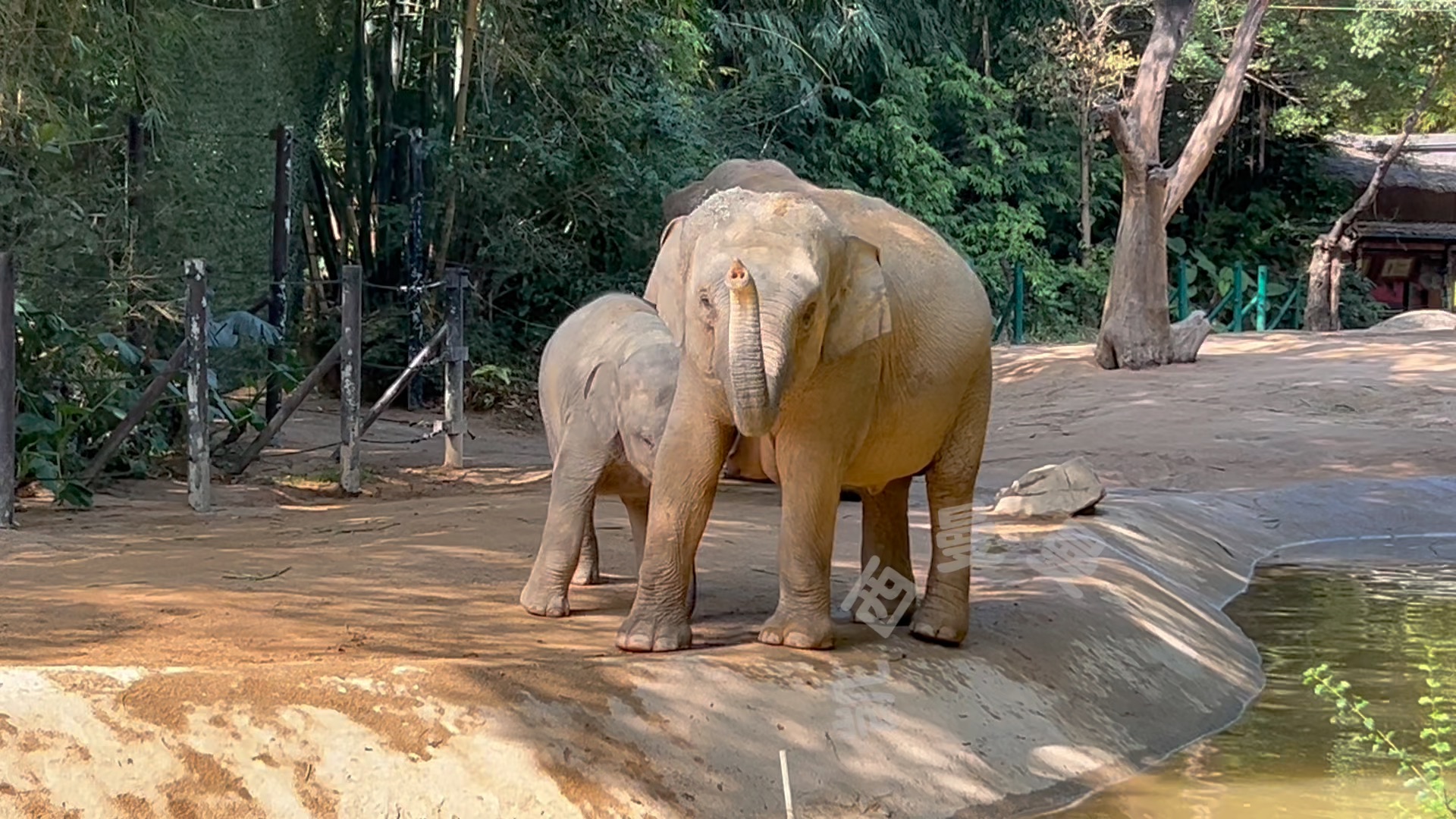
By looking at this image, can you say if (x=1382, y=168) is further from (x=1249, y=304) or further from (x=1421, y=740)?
(x=1421, y=740)

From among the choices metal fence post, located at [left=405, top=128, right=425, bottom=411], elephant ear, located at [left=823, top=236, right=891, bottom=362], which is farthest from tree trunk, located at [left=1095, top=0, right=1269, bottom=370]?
elephant ear, located at [left=823, top=236, right=891, bottom=362]

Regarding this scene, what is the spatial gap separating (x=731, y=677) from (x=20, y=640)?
2503 mm

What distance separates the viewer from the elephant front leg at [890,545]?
6602 millimetres

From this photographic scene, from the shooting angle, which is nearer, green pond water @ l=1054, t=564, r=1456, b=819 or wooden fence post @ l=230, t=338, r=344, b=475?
→ green pond water @ l=1054, t=564, r=1456, b=819

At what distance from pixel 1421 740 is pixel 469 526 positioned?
198 inches

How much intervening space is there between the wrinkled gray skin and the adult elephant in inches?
15.3

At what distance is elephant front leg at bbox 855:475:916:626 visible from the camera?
6602mm

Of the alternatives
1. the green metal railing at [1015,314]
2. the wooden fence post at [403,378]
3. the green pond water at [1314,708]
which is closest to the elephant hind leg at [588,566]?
the green pond water at [1314,708]

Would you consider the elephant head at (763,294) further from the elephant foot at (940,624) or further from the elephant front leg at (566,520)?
the elephant foot at (940,624)

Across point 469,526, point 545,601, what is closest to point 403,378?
point 469,526

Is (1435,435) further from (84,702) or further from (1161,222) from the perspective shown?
(84,702)

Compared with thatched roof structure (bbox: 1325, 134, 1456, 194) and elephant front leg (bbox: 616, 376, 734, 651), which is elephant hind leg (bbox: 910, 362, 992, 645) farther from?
thatched roof structure (bbox: 1325, 134, 1456, 194)

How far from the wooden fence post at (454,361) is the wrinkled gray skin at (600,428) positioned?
6.01 metres

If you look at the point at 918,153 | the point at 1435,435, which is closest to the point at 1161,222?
the point at 1435,435
